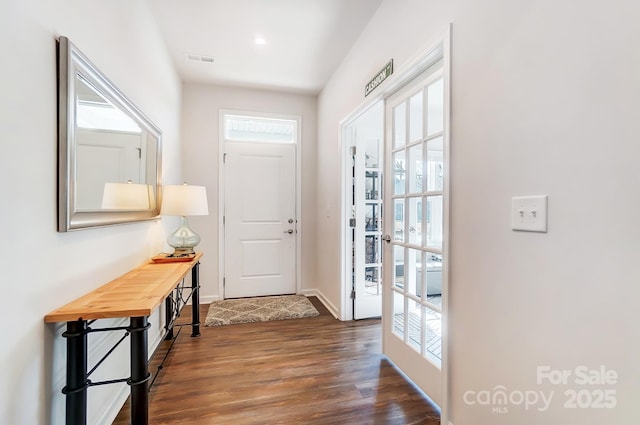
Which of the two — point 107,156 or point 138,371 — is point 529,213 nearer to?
point 138,371

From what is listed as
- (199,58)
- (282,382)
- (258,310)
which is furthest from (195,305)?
(199,58)

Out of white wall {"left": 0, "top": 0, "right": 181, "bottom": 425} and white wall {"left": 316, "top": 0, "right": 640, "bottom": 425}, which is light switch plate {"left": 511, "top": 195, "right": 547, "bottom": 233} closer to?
white wall {"left": 316, "top": 0, "right": 640, "bottom": 425}

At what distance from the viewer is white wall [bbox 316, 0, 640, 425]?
80 cm

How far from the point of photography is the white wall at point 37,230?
2.87 feet

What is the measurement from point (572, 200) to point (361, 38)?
7.50 ft

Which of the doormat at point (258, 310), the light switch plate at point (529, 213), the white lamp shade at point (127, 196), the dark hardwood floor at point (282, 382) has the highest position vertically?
the white lamp shade at point (127, 196)

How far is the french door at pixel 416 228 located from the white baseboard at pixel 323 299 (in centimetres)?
98

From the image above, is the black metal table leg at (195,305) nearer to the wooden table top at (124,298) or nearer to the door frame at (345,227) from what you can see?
the wooden table top at (124,298)

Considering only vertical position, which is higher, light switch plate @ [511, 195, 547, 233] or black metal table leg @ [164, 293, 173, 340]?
light switch plate @ [511, 195, 547, 233]

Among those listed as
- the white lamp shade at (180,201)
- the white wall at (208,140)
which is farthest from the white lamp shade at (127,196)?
the white wall at (208,140)

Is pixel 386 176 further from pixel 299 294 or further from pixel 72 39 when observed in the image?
pixel 299 294

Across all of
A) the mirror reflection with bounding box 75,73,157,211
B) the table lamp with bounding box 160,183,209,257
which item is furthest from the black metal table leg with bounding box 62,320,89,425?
the table lamp with bounding box 160,183,209,257

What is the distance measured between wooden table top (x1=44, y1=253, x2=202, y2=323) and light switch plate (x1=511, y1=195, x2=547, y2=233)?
4.80ft

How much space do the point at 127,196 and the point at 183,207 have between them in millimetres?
553
